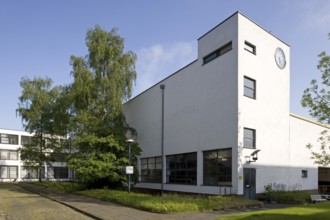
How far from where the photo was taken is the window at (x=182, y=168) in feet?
85.1

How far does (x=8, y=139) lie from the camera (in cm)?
6994

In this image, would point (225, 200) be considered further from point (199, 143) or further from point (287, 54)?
point (287, 54)

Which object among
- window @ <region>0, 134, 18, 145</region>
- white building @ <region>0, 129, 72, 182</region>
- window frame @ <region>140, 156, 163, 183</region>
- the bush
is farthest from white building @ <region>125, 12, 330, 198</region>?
Result: window @ <region>0, 134, 18, 145</region>

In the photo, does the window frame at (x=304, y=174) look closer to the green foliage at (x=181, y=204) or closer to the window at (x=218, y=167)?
the window at (x=218, y=167)

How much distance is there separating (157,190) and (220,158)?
1081cm

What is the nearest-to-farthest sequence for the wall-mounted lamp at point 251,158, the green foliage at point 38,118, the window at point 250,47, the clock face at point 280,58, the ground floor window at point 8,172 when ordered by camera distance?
the wall-mounted lamp at point 251,158 → the window at point 250,47 → the clock face at point 280,58 → the green foliage at point 38,118 → the ground floor window at point 8,172

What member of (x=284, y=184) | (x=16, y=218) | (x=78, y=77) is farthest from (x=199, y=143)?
(x=16, y=218)

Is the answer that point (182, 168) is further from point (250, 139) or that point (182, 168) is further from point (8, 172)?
point (8, 172)

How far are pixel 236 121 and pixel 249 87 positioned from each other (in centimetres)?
294

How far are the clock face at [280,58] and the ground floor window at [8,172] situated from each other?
62044 millimetres

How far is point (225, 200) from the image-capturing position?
18.3 m

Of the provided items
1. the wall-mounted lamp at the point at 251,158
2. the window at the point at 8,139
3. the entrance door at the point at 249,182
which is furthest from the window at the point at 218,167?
the window at the point at 8,139

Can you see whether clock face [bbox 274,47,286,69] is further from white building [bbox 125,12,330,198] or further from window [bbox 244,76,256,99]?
window [bbox 244,76,256,99]

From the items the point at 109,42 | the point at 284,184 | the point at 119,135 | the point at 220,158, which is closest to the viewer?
the point at 220,158
